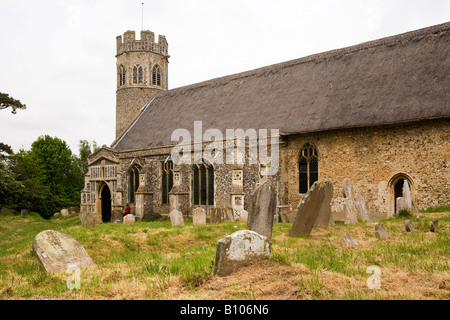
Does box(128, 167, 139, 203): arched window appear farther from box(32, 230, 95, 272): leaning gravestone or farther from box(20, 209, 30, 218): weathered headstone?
box(32, 230, 95, 272): leaning gravestone

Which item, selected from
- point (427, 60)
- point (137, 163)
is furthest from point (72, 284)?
point (137, 163)

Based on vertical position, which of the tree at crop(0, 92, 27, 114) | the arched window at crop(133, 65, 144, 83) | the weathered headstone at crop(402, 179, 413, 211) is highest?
the arched window at crop(133, 65, 144, 83)

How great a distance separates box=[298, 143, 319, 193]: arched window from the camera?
1681 centimetres

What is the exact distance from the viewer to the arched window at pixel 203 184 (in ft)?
65.9

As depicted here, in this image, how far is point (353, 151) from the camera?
51.3ft

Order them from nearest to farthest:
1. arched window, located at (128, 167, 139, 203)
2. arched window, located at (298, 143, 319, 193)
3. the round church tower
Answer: arched window, located at (298, 143, 319, 193), arched window, located at (128, 167, 139, 203), the round church tower

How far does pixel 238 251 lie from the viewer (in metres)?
5.41

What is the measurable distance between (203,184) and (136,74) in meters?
14.5

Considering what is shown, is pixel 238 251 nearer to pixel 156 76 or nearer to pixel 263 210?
pixel 263 210

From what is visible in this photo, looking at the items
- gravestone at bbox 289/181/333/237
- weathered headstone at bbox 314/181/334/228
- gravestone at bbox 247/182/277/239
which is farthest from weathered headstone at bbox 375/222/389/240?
gravestone at bbox 247/182/277/239

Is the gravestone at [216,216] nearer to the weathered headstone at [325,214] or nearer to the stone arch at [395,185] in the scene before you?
the weathered headstone at [325,214]

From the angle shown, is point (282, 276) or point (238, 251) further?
point (238, 251)

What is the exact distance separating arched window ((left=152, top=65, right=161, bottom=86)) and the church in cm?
538

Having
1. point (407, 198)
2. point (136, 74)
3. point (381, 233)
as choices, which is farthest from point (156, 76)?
point (381, 233)
